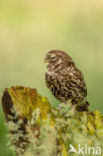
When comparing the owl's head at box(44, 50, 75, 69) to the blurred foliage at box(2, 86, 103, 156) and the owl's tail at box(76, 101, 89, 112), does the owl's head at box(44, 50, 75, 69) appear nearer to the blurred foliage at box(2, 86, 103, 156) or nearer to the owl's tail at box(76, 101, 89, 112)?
the owl's tail at box(76, 101, 89, 112)

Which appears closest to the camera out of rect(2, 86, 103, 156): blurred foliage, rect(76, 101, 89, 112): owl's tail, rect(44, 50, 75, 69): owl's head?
rect(2, 86, 103, 156): blurred foliage

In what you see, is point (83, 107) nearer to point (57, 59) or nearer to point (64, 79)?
point (64, 79)

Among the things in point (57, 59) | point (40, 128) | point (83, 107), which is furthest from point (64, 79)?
point (40, 128)

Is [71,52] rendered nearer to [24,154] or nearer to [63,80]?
[63,80]

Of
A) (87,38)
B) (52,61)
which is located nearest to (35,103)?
(52,61)

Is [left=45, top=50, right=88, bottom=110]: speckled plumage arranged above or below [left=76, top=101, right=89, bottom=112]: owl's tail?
above

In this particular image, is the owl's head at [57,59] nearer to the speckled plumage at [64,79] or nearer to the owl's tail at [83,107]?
the speckled plumage at [64,79]

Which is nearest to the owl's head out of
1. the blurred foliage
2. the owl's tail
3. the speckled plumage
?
the speckled plumage

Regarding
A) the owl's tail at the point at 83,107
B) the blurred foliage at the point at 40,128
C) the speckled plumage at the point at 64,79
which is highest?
the speckled plumage at the point at 64,79

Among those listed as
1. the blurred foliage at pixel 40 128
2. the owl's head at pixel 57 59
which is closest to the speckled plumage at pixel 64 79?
the owl's head at pixel 57 59
